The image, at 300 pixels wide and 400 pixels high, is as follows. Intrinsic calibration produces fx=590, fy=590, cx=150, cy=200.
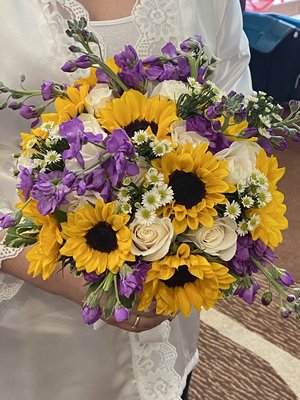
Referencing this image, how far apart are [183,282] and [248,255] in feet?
0.25

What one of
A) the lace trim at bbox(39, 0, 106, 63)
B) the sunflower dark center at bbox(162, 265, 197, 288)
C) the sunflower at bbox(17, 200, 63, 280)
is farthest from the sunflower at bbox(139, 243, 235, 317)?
the lace trim at bbox(39, 0, 106, 63)

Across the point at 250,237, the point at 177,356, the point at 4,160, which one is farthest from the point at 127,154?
the point at 177,356

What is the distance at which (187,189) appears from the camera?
0.59 m

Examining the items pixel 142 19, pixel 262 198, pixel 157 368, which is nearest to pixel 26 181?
pixel 262 198

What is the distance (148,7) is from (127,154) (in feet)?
1.13

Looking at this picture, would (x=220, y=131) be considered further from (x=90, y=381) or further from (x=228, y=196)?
(x=90, y=381)

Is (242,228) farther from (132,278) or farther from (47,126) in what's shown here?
(47,126)

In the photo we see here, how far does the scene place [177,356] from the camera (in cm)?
98

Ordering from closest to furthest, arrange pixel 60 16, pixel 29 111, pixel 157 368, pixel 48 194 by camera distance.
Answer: pixel 48 194
pixel 29 111
pixel 60 16
pixel 157 368

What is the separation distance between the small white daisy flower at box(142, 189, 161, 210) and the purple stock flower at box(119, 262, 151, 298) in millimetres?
61

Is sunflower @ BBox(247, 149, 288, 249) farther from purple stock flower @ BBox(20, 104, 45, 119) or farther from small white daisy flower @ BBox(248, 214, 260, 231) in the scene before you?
purple stock flower @ BBox(20, 104, 45, 119)

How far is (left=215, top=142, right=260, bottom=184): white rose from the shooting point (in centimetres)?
61

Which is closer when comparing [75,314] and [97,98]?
[97,98]

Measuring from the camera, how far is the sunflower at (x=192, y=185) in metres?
0.59
